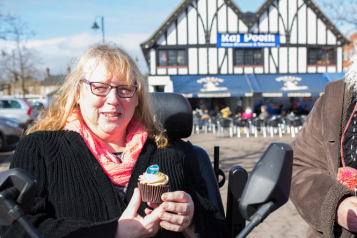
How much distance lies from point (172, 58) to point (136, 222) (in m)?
19.7

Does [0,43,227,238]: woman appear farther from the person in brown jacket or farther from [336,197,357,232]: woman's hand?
[336,197,357,232]: woman's hand

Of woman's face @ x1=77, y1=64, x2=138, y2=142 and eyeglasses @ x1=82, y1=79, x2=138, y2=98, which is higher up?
eyeglasses @ x1=82, y1=79, x2=138, y2=98

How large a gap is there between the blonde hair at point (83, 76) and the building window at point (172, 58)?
18796 mm

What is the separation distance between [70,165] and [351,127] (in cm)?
159

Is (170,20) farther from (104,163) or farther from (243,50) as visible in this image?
(104,163)

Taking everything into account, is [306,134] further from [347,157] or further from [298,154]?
[347,157]

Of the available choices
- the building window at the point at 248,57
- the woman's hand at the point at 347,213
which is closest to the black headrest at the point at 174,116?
the woman's hand at the point at 347,213

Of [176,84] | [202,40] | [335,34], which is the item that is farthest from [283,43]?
[176,84]

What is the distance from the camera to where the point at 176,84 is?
2017cm

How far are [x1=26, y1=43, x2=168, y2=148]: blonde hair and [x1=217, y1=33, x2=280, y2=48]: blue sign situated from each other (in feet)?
62.4

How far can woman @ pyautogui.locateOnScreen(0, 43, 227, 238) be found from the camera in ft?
4.75

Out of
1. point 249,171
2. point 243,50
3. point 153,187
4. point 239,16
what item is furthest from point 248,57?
point 153,187

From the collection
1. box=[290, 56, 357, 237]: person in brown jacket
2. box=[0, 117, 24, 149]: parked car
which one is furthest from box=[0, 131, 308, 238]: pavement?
box=[290, 56, 357, 237]: person in brown jacket

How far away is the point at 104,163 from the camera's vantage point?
1.77 meters
